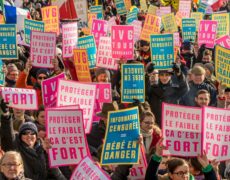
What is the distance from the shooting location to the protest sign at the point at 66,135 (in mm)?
6316

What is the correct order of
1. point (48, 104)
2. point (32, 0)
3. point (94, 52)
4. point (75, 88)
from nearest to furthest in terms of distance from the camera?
point (75, 88)
point (48, 104)
point (94, 52)
point (32, 0)

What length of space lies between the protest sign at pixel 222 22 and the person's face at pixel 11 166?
9.94m

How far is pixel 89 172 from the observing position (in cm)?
548

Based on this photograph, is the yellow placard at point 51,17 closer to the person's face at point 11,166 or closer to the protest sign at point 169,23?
the protest sign at point 169,23

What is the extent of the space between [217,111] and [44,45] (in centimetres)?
475

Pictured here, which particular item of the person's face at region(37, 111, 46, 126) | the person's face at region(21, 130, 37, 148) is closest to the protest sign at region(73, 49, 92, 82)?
the person's face at region(37, 111, 46, 126)

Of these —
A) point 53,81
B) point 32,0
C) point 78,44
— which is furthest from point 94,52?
point 32,0

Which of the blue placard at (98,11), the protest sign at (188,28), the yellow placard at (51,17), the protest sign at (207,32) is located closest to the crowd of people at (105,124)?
the protest sign at (207,32)

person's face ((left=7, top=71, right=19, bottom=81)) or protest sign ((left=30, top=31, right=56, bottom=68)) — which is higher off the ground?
protest sign ((left=30, top=31, right=56, bottom=68))

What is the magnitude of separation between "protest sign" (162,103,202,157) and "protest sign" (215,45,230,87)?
232 centimetres

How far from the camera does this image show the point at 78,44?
37.3 ft

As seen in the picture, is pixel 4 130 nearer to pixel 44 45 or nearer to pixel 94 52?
pixel 44 45

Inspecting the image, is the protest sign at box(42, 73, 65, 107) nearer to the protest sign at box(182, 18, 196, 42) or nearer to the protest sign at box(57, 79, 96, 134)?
the protest sign at box(57, 79, 96, 134)

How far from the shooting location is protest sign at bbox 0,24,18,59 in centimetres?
1081
